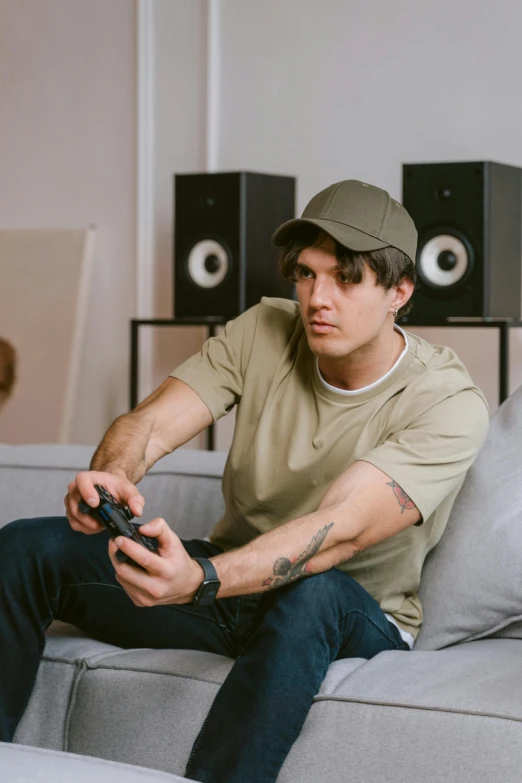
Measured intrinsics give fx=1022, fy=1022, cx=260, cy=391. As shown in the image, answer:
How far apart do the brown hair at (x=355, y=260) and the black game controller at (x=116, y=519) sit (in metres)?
0.53

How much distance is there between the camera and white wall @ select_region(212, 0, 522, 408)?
3096mm

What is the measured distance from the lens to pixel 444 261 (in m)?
2.77

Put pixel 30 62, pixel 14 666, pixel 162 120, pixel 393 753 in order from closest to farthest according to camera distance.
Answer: pixel 393 753
pixel 14 666
pixel 162 120
pixel 30 62

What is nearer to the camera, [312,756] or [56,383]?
[312,756]

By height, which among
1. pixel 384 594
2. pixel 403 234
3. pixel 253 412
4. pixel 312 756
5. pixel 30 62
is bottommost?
pixel 312 756

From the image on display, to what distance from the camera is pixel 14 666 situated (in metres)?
1.58

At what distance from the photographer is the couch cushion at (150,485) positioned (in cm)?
214

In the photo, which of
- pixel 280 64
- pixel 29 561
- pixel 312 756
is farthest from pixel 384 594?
pixel 280 64

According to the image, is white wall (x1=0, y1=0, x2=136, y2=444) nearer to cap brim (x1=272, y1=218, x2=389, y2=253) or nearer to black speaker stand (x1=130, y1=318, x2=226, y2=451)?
black speaker stand (x1=130, y1=318, x2=226, y2=451)

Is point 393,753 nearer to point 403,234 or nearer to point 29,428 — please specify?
point 403,234

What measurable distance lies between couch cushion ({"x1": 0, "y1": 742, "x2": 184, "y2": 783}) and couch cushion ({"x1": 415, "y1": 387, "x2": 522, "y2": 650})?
81 centimetres

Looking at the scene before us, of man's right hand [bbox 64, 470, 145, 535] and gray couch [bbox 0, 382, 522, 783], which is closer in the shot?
gray couch [bbox 0, 382, 522, 783]

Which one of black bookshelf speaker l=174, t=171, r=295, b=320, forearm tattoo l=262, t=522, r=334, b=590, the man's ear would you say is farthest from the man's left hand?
black bookshelf speaker l=174, t=171, r=295, b=320

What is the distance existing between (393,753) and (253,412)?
2.22 feet
